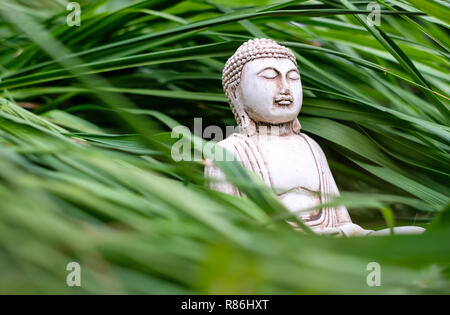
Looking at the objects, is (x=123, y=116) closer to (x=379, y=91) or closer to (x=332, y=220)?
(x=332, y=220)

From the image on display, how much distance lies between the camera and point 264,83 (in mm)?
1353

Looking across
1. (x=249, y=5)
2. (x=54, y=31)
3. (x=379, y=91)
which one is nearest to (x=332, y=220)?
(x=379, y=91)

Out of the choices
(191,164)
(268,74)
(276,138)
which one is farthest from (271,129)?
(191,164)

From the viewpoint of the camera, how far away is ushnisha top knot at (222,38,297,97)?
1.37m

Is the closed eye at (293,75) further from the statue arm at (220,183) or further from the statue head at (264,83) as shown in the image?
the statue arm at (220,183)

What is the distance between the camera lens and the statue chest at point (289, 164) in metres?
1.29

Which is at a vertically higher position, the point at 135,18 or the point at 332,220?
the point at 135,18

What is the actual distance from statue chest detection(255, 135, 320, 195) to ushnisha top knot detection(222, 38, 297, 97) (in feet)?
0.60

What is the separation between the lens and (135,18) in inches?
68.1

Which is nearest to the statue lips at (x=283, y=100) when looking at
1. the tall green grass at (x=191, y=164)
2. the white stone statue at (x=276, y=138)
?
the white stone statue at (x=276, y=138)

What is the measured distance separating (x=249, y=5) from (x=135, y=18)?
39 centimetres

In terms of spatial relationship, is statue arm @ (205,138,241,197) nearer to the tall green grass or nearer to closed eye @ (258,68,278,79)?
the tall green grass

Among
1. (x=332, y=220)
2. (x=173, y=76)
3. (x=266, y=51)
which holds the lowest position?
(x=332, y=220)

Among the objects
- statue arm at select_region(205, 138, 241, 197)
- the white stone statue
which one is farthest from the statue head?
statue arm at select_region(205, 138, 241, 197)
